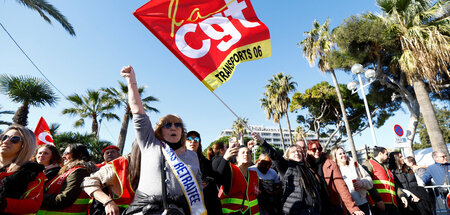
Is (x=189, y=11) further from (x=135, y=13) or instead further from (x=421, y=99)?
(x=421, y=99)

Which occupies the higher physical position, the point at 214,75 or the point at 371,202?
the point at 214,75

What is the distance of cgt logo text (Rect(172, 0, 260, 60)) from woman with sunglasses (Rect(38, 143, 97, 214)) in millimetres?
1844

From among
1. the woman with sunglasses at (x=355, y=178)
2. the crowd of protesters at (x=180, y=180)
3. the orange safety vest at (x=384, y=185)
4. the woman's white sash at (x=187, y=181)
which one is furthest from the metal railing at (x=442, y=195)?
the woman's white sash at (x=187, y=181)

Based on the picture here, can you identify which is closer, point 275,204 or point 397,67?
point 275,204

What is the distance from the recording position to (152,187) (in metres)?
1.68

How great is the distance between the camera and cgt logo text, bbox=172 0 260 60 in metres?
3.38

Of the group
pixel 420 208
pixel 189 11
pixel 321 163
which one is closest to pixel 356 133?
pixel 420 208

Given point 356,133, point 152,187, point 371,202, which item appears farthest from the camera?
point 356,133

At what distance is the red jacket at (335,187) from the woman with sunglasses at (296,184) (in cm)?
27

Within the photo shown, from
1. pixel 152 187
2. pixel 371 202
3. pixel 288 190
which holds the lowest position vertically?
pixel 371 202

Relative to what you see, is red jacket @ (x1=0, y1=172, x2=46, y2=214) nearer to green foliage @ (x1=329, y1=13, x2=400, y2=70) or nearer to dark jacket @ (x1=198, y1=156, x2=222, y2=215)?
dark jacket @ (x1=198, y1=156, x2=222, y2=215)

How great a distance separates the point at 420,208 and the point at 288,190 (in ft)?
10.3

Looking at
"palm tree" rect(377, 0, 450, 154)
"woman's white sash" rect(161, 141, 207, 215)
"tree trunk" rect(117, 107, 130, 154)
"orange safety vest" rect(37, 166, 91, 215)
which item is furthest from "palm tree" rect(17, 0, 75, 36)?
"palm tree" rect(377, 0, 450, 154)

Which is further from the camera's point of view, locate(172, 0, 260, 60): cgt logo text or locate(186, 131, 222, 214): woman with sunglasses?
locate(172, 0, 260, 60): cgt logo text
